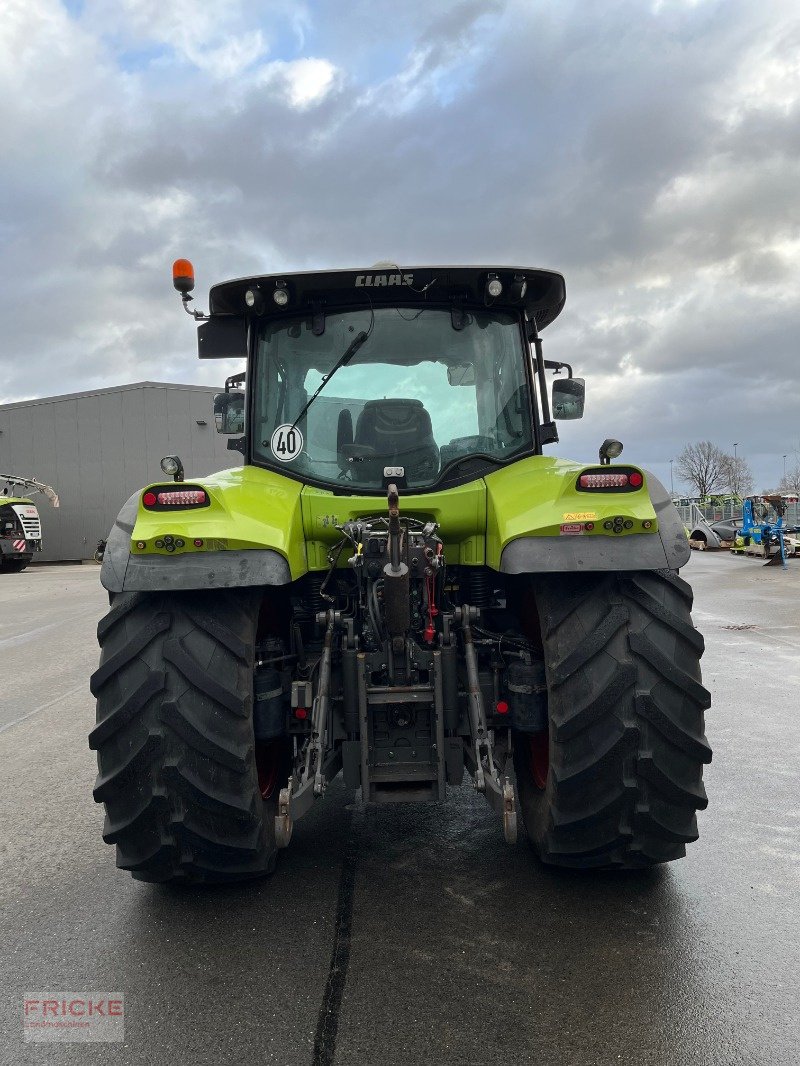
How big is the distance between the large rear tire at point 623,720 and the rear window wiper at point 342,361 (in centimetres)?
148

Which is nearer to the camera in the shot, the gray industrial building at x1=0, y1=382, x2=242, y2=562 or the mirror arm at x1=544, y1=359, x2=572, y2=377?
the mirror arm at x1=544, y1=359, x2=572, y2=377

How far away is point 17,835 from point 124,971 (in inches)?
60.8

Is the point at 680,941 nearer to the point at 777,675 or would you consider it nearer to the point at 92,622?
the point at 777,675

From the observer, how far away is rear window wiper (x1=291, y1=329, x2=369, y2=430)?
11.4 feet

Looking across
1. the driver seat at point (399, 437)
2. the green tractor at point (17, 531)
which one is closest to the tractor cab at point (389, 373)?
the driver seat at point (399, 437)

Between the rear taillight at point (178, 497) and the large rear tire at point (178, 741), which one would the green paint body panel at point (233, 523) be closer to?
the rear taillight at point (178, 497)

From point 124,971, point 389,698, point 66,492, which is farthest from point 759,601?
point 66,492

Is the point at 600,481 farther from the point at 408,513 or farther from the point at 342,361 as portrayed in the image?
the point at 342,361

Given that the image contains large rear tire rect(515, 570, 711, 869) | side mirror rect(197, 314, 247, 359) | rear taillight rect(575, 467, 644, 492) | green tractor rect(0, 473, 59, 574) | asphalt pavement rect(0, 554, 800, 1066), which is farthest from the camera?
green tractor rect(0, 473, 59, 574)

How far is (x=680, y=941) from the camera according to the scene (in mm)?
2586

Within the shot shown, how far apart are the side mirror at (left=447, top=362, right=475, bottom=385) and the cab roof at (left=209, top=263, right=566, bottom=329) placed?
0.28 metres

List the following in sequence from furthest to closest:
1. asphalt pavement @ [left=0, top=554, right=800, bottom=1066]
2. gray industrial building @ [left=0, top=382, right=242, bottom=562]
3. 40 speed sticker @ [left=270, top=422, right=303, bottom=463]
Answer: gray industrial building @ [left=0, top=382, right=242, bottom=562], 40 speed sticker @ [left=270, top=422, right=303, bottom=463], asphalt pavement @ [left=0, top=554, right=800, bottom=1066]

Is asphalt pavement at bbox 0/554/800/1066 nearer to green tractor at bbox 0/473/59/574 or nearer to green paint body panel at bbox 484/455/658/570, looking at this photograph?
green paint body panel at bbox 484/455/658/570

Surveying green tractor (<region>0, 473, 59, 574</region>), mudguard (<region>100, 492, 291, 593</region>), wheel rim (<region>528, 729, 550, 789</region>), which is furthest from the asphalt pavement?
green tractor (<region>0, 473, 59, 574</region>)
